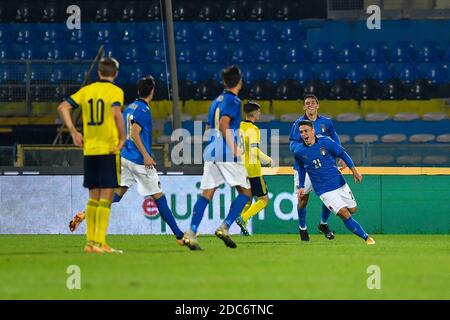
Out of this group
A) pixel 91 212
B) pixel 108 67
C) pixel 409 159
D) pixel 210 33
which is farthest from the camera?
pixel 210 33

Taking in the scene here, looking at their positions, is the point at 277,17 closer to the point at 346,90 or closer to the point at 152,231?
the point at 346,90

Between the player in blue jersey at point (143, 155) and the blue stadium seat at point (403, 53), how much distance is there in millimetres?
16027

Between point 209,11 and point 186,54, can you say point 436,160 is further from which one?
point 209,11

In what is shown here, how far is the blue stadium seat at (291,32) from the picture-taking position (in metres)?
30.6

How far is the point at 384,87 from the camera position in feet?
95.8

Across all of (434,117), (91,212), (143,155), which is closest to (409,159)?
(434,117)

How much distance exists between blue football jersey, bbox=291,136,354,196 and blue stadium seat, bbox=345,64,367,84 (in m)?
13.2

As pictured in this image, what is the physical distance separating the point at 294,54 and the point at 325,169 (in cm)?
1397

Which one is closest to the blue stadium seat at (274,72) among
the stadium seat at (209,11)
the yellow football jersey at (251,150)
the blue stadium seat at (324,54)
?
the blue stadium seat at (324,54)

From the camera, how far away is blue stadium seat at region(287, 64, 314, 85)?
97.3ft

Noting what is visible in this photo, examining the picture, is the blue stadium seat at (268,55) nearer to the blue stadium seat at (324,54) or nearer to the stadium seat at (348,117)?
the blue stadium seat at (324,54)

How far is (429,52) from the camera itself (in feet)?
99.5

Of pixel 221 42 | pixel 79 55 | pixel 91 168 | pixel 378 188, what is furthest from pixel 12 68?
pixel 91 168

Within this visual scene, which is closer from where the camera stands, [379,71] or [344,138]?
[344,138]
